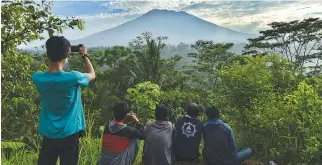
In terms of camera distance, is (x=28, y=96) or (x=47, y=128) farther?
(x=28, y=96)

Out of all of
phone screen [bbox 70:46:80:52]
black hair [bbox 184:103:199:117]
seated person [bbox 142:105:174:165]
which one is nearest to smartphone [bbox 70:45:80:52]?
phone screen [bbox 70:46:80:52]

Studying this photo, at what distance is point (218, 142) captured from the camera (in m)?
5.33

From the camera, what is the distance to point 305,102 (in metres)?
4.97

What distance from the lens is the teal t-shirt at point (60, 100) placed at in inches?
119

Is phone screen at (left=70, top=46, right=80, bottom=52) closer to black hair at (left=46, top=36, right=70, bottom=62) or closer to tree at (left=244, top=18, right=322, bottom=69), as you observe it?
black hair at (left=46, top=36, right=70, bottom=62)

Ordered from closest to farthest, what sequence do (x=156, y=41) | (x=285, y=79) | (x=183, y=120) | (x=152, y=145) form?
1. (x=152, y=145)
2. (x=183, y=120)
3. (x=285, y=79)
4. (x=156, y=41)

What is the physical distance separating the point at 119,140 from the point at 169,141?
2.99 feet

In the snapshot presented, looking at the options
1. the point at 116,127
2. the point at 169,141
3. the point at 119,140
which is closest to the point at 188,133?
the point at 169,141

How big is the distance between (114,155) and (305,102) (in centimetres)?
256

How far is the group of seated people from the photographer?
4.67 m

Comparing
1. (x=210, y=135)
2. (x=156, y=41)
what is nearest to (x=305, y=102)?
(x=210, y=135)

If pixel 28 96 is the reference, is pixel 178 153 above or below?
below

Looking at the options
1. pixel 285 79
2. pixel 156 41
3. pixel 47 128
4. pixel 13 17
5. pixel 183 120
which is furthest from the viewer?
pixel 156 41

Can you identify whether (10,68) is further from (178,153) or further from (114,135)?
(178,153)
